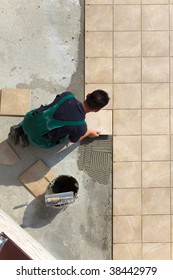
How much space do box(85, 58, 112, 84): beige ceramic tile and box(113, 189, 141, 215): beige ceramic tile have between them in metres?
1.38

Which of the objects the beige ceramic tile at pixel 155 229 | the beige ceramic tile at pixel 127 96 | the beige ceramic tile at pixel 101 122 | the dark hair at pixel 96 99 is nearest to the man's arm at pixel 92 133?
the beige ceramic tile at pixel 101 122

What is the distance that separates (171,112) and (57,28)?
179 cm

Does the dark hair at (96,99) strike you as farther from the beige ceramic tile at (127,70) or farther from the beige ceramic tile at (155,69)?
the beige ceramic tile at (155,69)

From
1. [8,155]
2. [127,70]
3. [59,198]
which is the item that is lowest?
[59,198]

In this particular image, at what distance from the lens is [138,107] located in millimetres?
5625

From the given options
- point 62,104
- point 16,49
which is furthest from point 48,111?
point 16,49

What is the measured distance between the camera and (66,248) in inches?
212

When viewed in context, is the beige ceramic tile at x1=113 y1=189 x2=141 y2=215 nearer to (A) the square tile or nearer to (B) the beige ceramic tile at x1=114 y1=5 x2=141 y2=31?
(A) the square tile

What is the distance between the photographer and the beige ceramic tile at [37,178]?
545 cm

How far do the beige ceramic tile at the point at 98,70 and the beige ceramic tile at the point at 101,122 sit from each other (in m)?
0.43

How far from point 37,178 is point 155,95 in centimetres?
178

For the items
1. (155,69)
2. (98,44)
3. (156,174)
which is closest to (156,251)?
(156,174)

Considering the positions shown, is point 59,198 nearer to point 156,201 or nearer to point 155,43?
point 156,201

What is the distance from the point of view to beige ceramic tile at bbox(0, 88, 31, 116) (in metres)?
5.54
